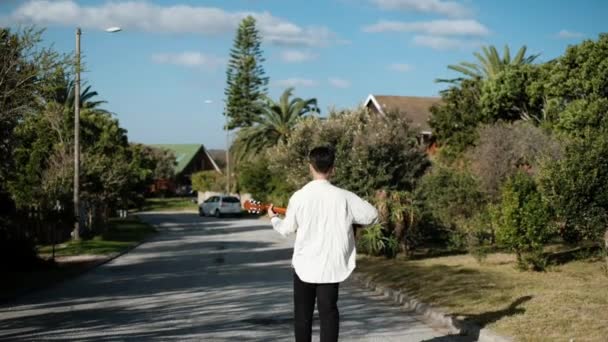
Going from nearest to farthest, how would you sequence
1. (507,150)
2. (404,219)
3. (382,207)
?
(382,207)
(404,219)
(507,150)

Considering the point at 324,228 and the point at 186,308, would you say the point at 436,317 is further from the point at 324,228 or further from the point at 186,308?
the point at 324,228

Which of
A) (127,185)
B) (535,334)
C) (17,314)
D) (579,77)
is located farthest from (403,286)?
(127,185)

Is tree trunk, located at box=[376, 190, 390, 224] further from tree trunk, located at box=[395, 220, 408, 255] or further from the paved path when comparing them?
the paved path

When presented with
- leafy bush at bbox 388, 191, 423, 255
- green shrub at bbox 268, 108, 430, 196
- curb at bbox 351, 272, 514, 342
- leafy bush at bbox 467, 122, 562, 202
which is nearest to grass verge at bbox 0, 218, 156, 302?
curb at bbox 351, 272, 514, 342

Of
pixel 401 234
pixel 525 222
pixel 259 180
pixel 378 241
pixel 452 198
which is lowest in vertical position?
pixel 378 241

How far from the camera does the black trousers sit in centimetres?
592

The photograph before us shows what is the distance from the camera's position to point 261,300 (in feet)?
38.0

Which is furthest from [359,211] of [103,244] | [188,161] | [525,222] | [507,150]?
[188,161]

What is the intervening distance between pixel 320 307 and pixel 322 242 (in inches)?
20.9

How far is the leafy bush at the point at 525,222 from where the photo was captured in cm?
1362

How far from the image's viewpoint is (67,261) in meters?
19.2

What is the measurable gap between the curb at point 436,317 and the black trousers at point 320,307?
2.66 metres

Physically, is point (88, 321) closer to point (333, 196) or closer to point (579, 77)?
point (333, 196)

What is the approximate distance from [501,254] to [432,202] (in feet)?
7.28
